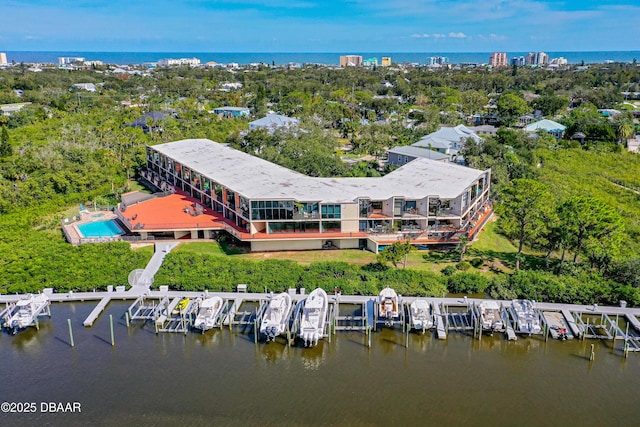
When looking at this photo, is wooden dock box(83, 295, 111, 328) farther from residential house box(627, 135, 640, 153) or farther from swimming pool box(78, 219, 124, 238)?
residential house box(627, 135, 640, 153)

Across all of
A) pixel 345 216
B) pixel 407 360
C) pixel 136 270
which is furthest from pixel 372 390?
pixel 136 270

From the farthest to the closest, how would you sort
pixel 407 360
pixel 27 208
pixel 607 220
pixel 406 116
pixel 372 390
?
pixel 406 116 → pixel 27 208 → pixel 607 220 → pixel 407 360 → pixel 372 390

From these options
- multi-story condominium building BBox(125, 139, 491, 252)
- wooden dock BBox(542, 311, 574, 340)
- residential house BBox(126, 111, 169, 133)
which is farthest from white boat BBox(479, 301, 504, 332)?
residential house BBox(126, 111, 169, 133)

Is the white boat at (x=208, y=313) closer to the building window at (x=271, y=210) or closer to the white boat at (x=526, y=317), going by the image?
the building window at (x=271, y=210)

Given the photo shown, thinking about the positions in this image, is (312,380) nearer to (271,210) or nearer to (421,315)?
(421,315)

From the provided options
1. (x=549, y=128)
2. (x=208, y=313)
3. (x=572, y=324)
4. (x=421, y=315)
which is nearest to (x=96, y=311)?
(x=208, y=313)

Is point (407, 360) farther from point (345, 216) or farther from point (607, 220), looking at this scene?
point (607, 220)
